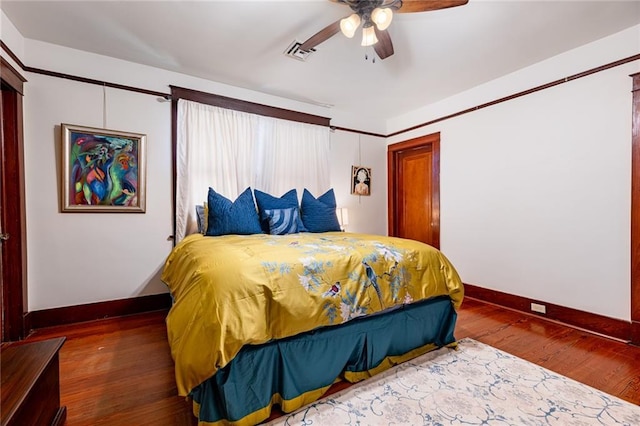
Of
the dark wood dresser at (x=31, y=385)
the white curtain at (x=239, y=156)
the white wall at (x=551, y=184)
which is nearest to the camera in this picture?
the dark wood dresser at (x=31, y=385)

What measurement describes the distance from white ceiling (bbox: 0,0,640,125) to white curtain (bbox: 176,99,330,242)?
0.49 meters

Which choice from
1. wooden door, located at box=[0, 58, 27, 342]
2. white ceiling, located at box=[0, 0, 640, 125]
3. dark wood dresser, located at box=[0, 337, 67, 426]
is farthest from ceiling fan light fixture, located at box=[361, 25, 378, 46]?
wooden door, located at box=[0, 58, 27, 342]

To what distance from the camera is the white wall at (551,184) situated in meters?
2.32

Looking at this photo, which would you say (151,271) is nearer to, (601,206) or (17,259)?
(17,259)

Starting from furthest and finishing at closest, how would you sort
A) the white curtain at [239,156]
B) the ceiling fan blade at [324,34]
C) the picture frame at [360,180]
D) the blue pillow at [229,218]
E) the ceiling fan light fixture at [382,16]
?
1. the picture frame at [360,180]
2. the white curtain at [239,156]
3. the blue pillow at [229,218]
4. the ceiling fan blade at [324,34]
5. the ceiling fan light fixture at [382,16]

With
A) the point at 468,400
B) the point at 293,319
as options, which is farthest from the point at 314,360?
the point at 468,400

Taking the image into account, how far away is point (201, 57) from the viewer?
8.96 ft

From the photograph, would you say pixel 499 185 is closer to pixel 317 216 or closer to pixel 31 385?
Result: pixel 317 216

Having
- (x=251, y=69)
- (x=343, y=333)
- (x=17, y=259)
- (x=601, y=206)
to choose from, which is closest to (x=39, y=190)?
(x=17, y=259)

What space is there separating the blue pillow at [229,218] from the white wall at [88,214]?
625 mm

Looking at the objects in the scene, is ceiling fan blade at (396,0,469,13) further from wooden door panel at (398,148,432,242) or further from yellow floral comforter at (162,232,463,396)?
wooden door panel at (398,148,432,242)

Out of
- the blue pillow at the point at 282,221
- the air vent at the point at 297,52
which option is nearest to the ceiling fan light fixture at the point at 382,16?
the air vent at the point at 297,52

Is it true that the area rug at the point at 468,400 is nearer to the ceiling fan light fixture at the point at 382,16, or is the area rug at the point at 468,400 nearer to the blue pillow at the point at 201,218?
the blue pillow at the point at 201,218

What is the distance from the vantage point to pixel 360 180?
4.36 m
